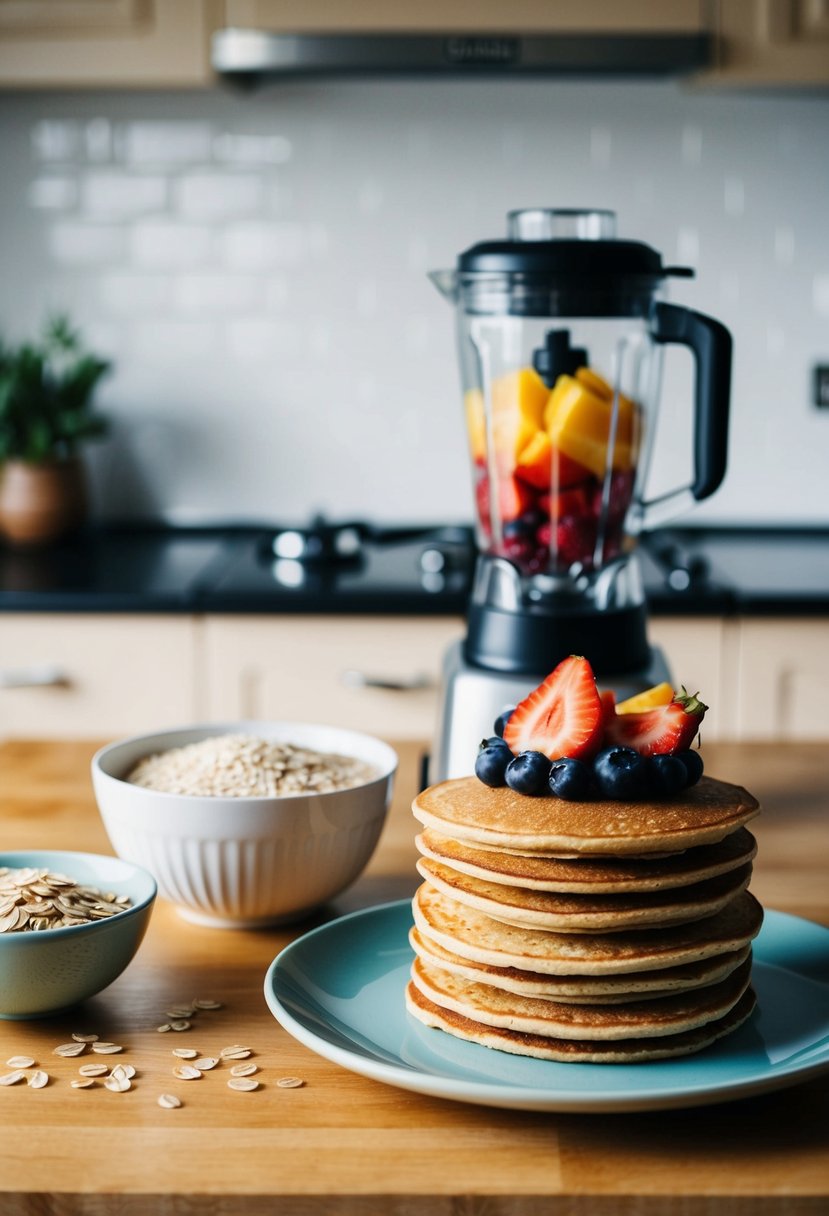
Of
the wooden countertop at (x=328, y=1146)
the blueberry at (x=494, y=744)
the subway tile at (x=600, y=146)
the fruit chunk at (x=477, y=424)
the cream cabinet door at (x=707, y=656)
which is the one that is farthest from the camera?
the subway tile at (x=600, y=146)

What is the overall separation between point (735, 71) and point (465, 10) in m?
0.49

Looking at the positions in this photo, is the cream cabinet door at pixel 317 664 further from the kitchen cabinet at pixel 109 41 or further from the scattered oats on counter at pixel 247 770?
the scattered oats on counter at pixel 247 770

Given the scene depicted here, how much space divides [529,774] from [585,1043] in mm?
158

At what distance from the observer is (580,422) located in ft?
4.11

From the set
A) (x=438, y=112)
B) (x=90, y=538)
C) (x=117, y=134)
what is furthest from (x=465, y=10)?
(x=90, y=538)

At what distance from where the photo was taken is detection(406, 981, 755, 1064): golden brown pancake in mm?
765

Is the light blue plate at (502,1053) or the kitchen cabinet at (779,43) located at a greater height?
the kitchen cabinet at (779,43)

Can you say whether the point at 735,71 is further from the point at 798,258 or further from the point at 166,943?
the point at 166,943

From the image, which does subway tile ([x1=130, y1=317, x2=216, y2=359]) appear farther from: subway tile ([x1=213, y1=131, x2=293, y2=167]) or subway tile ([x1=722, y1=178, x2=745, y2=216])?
subway tile ([x1=722, y1=178, x2=745, y2=216])

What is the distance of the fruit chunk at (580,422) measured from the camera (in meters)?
1.25

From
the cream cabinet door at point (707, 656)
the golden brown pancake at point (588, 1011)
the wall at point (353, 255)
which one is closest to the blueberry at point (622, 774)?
the golden brown pancake at point (588, 1011)

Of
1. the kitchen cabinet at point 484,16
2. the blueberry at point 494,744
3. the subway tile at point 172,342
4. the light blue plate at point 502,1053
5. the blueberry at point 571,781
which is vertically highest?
the kitchen cabinet at point 484,16

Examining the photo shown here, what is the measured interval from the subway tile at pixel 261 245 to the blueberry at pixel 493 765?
218cm

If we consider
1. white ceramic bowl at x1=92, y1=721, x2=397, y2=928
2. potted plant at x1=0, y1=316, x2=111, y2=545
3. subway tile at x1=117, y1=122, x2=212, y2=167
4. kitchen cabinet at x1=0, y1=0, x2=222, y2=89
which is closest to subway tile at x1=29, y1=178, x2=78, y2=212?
subway tile at x1=117, y1=122, x2=212, y2=167
